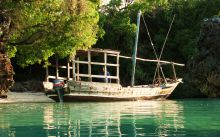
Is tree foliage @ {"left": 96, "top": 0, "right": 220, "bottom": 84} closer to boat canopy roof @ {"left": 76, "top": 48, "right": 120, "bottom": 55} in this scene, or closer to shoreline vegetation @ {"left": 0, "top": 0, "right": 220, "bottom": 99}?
shoreline vegetation @ {"left": 0, "top": 0, "right": 220, "bottom": 99}

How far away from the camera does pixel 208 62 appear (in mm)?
12664

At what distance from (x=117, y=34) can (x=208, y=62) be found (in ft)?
104

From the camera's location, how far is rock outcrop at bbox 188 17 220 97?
12.1 m

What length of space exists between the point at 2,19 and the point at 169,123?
1439cm

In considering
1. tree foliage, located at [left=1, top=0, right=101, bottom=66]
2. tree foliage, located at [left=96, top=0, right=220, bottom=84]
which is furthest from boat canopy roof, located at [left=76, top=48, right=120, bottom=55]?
tree foliage, located at [left=96, top=0, right=220, bottom=84]

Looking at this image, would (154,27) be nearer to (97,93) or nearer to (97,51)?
(97,51)

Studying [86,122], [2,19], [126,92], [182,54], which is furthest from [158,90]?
[86,122]

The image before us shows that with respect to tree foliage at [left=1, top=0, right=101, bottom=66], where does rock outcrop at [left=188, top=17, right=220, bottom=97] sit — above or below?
below

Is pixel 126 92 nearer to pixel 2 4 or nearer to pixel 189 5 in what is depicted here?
pixel 2 4

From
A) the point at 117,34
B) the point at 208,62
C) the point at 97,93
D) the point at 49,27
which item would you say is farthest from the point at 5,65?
the point at 117,34

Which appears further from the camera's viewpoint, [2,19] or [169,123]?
[2,19]

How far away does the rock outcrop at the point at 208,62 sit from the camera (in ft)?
39.6

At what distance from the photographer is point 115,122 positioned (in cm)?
1661

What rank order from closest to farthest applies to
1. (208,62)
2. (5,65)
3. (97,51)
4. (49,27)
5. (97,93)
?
(208,62) < (5,65) < (49,27) < (97,51) < (97,93)
